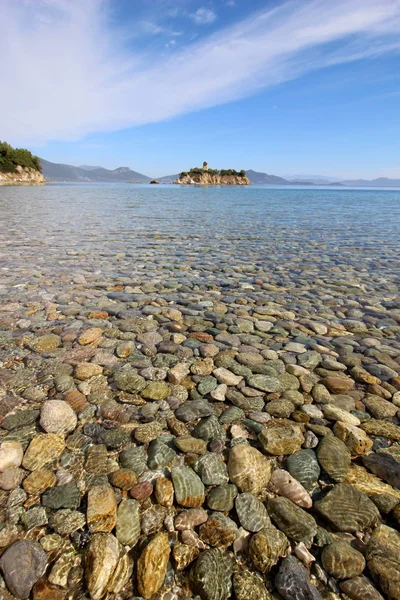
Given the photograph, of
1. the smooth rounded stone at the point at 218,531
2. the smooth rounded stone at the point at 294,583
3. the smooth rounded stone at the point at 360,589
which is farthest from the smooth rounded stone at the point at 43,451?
the smooth rounded stone at the point at 360,589

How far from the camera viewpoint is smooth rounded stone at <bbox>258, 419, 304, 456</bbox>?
2.84m

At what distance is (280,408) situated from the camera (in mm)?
3379

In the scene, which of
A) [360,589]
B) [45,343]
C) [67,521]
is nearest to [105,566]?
[67,521]

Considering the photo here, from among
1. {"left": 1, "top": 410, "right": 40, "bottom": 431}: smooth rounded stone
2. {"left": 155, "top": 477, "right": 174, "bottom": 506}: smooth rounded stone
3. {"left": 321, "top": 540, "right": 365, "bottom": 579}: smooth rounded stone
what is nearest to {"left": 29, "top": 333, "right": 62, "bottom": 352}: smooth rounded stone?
{"left": 1, "top": 410, "right": 40, "bottom": 431}: smooth rounded stone

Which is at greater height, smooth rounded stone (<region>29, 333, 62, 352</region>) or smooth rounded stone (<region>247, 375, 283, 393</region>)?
smooth rounded stone (<region>29, 333, 62, 352</region>)

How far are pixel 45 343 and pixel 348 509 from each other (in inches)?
162

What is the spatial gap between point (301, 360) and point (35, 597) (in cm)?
360

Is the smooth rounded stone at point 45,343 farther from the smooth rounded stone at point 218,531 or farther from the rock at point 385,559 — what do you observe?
the rock at point 385,559

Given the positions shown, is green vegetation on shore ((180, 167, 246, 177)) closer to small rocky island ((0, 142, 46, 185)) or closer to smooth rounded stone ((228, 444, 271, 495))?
small rocky island ((0, 142, 46, 185))

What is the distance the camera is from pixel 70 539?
2.04m

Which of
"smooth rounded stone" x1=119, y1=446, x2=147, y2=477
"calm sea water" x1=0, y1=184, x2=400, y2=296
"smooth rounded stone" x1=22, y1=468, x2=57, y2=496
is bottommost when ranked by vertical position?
"calm sea water" x1=0, y1=184, x2=400, y2=296

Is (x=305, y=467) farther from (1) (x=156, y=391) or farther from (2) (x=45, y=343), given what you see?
(2) (x=45, y=343)

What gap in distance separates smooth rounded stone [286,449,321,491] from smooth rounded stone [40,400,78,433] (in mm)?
2060

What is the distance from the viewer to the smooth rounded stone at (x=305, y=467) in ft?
8.43
